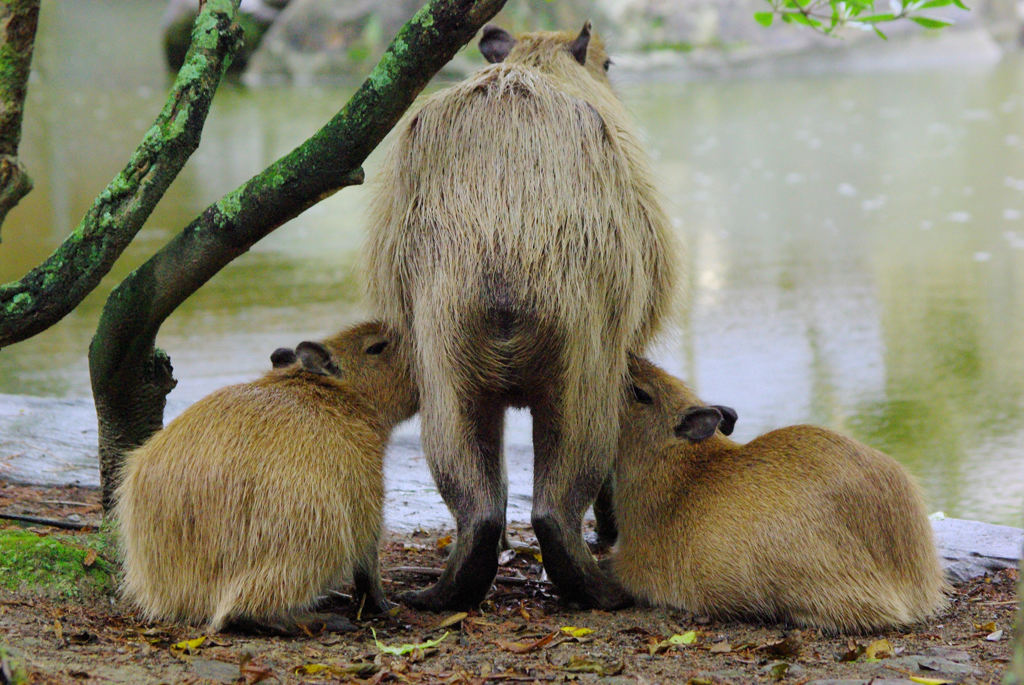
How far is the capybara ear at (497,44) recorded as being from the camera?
428 centimetres


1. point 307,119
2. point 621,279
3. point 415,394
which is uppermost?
point 307,119

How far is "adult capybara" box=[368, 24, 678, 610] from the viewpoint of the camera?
10.8 feet

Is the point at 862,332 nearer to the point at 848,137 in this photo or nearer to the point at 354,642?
the point at 354,642

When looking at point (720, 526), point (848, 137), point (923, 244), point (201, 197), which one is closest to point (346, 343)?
point (720, 526)

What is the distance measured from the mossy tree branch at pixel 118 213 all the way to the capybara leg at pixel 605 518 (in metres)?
1.86

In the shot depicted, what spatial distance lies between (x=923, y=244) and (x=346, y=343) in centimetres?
649

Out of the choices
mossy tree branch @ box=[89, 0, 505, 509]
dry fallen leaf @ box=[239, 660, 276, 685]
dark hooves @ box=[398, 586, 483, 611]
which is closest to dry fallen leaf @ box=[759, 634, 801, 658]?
dark hooves @ box=[398, 586, 483, 611]

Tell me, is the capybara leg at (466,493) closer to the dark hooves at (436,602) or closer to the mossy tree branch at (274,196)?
the dark hooves at (436,602)

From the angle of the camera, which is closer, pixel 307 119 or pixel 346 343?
pixel 346 343

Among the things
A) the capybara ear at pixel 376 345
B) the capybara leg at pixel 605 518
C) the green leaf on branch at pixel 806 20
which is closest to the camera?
the capybara ear at pixel 376 345

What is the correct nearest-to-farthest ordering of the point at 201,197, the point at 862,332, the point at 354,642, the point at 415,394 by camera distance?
the point at 354,642 → the point at 415,394 → the point at 862,332 → the point at 201,197

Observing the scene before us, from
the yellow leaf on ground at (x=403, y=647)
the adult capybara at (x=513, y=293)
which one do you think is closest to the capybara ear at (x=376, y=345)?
the adult capybara at (x=513, y=293)

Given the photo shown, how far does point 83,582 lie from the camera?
3.40 m

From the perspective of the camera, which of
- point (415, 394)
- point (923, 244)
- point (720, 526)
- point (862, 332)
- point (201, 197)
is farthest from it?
point (201, 197)
